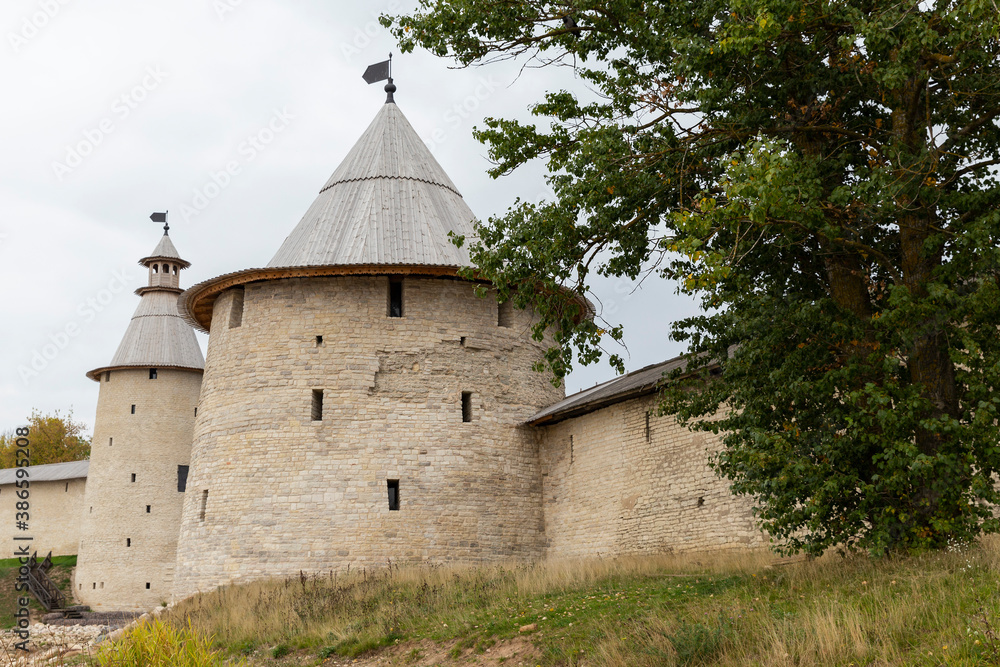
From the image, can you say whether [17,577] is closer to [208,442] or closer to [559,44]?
[208,442]

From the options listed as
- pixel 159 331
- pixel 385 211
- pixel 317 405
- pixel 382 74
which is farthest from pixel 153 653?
pixel 159 331

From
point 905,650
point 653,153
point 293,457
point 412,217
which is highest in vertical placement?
point 412,217

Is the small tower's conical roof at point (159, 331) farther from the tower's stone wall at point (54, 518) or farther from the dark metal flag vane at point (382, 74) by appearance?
the dark metal flag vane at point (382, 74)

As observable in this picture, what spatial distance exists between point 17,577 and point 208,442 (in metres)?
18.7

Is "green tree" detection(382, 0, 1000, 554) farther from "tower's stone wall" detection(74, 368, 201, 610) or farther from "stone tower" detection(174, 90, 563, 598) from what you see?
"tower's stone wall" detection(74, 368, 201, 610)

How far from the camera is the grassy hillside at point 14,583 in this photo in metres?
28.2

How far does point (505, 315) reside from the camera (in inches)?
765

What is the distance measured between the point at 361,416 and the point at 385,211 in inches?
195

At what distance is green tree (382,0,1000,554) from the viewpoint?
813 cm

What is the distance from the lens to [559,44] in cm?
1076

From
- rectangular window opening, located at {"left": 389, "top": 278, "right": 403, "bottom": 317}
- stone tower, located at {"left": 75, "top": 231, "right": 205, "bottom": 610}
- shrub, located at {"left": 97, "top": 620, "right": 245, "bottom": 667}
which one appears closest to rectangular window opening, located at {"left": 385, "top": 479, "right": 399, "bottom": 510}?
rectangular window opening, located at {"left": 389, "top": 278, "right": 403, "bottom": 317}

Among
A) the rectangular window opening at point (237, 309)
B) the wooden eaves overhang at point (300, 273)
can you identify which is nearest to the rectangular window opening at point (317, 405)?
the wooden eaves overhang at point (300, 273)

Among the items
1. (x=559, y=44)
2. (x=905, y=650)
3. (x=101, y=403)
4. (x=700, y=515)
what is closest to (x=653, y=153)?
(x=559, y=44)

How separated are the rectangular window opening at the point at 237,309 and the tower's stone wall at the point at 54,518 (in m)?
20.6
